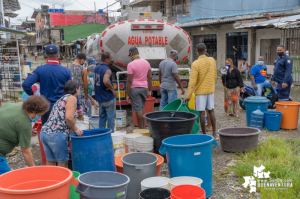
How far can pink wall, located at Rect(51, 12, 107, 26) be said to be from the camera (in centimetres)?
4856

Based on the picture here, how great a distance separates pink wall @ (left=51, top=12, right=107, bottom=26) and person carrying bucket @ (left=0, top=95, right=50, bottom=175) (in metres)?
48.8

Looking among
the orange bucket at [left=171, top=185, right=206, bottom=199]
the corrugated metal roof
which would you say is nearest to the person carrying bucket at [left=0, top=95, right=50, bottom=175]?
the orange bucket at [left=171, top=185, right=206, bottom=199]

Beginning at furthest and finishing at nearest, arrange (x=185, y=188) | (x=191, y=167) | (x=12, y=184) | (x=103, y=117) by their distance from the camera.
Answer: (x=103, y=117), (x=191, y=167), (x=185, y=188), (x=12, y=184)

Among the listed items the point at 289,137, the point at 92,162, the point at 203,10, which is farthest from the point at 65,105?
the point at 203,10

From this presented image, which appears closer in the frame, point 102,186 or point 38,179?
point 102,186

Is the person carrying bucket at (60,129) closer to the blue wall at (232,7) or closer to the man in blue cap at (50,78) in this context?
the man in blue cap at (50,78)

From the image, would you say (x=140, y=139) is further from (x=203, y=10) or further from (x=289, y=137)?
(x=203, y=10)

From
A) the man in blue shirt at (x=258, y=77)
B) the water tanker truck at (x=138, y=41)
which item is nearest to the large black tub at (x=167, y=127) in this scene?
the water tanker truck at (x=138, y=41)

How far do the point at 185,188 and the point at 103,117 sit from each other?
3001mm

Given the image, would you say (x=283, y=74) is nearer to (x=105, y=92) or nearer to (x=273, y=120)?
(x=273, y=120)

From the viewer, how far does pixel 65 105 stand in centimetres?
357

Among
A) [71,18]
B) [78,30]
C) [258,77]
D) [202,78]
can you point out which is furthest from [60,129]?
[71,18]

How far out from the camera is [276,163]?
4.00 meters

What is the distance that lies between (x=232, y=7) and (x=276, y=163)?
1580 cm
